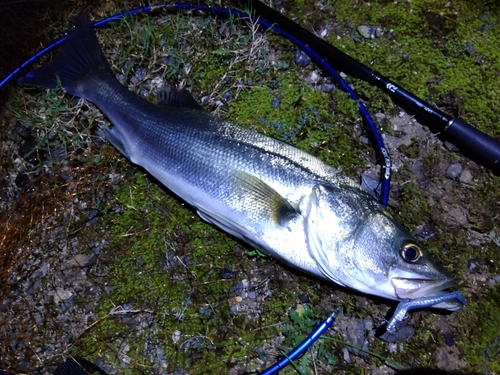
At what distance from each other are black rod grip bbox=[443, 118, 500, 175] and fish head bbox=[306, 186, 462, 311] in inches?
38.7

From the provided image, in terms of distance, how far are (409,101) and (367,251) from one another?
137cm

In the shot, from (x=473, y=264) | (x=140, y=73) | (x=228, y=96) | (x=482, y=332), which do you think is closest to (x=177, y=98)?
(x=228, y=96)

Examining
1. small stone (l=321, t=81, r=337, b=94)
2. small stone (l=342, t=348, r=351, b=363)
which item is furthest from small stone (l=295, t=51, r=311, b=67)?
small stone (l=342, t=348, r=351, b=363)

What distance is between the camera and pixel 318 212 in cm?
281

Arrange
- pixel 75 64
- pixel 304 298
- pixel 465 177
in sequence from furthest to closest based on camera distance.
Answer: pixel 75 64 < pixel 465 177 < pixel 304 298

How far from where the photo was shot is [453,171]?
3500 mm

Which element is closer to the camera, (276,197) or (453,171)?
(276,197)

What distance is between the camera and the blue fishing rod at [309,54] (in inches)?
130

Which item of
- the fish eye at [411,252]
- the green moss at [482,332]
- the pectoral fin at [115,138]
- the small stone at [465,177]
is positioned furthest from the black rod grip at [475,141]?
the pectoral fin at [115,138]

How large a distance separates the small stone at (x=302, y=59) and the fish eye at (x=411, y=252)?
1.89 metres

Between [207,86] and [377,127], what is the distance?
1484mm

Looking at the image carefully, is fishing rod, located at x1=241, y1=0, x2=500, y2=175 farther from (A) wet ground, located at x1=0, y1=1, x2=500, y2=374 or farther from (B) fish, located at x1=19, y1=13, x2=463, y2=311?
(B) fish, located at x1=19, y1=13, x2=463, y2=311

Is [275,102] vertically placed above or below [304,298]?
above

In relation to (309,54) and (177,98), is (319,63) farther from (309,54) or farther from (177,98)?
(177,98)
